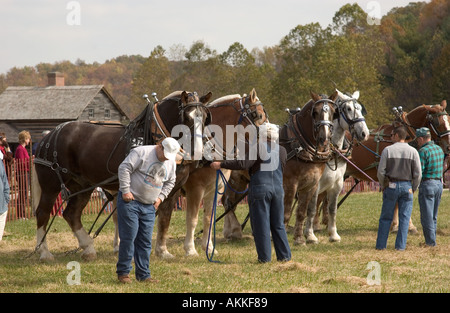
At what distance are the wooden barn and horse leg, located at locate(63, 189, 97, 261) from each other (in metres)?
28.7

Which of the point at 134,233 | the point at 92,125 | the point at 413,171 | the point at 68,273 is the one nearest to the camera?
the point at 134,233

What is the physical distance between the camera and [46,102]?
3934 centimetres

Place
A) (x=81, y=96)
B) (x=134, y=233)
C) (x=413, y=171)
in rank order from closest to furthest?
(x=134, y=233) → (x=413, y=171) → (x=81, y=96)

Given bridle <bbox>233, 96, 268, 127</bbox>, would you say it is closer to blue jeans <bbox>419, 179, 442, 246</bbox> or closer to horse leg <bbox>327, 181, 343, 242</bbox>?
horse leg <bbox>327, 181, 343, 242</bbox>

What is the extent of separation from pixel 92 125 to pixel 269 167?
2714mm

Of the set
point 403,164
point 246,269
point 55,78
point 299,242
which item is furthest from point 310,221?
point 55,78

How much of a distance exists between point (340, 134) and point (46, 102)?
31967mm

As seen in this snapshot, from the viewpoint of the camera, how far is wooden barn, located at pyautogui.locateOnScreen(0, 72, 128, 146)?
3841 cm

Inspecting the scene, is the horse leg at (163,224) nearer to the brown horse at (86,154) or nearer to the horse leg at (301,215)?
the brown horse at (86,154)

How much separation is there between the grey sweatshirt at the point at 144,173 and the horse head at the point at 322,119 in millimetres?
3192

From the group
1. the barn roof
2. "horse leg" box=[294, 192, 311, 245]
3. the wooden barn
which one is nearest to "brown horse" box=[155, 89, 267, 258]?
"horse leg" box=[294, 192, 311, 245]

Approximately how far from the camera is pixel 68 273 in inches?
306
